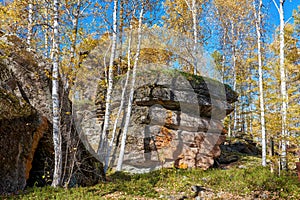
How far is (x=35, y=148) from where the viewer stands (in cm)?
609

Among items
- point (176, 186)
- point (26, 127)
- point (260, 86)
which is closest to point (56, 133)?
point (26, 127)

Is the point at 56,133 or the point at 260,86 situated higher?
the point at 260,86

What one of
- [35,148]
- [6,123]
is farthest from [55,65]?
[35,148]

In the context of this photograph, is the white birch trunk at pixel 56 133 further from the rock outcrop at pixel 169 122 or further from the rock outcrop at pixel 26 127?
the rock outcrop at pixel 169 122

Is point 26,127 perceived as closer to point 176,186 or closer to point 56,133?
point 56,133

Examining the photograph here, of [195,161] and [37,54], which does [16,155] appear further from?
[195,161]

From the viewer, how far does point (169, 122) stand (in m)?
10.3

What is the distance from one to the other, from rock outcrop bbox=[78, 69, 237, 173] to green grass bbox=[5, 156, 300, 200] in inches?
52.6

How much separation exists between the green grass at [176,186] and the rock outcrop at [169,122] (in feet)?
4.38

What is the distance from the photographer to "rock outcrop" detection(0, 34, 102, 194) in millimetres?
5215

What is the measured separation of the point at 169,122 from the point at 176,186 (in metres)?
3.69

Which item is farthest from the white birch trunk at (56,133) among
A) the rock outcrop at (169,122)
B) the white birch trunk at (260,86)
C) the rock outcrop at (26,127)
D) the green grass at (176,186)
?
the white birch trunk at (260,86)

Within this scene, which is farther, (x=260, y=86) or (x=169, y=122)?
(x=260, y=86)

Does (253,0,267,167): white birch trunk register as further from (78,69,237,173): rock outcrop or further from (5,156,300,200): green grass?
(78,69,237,173): rock outcrop
